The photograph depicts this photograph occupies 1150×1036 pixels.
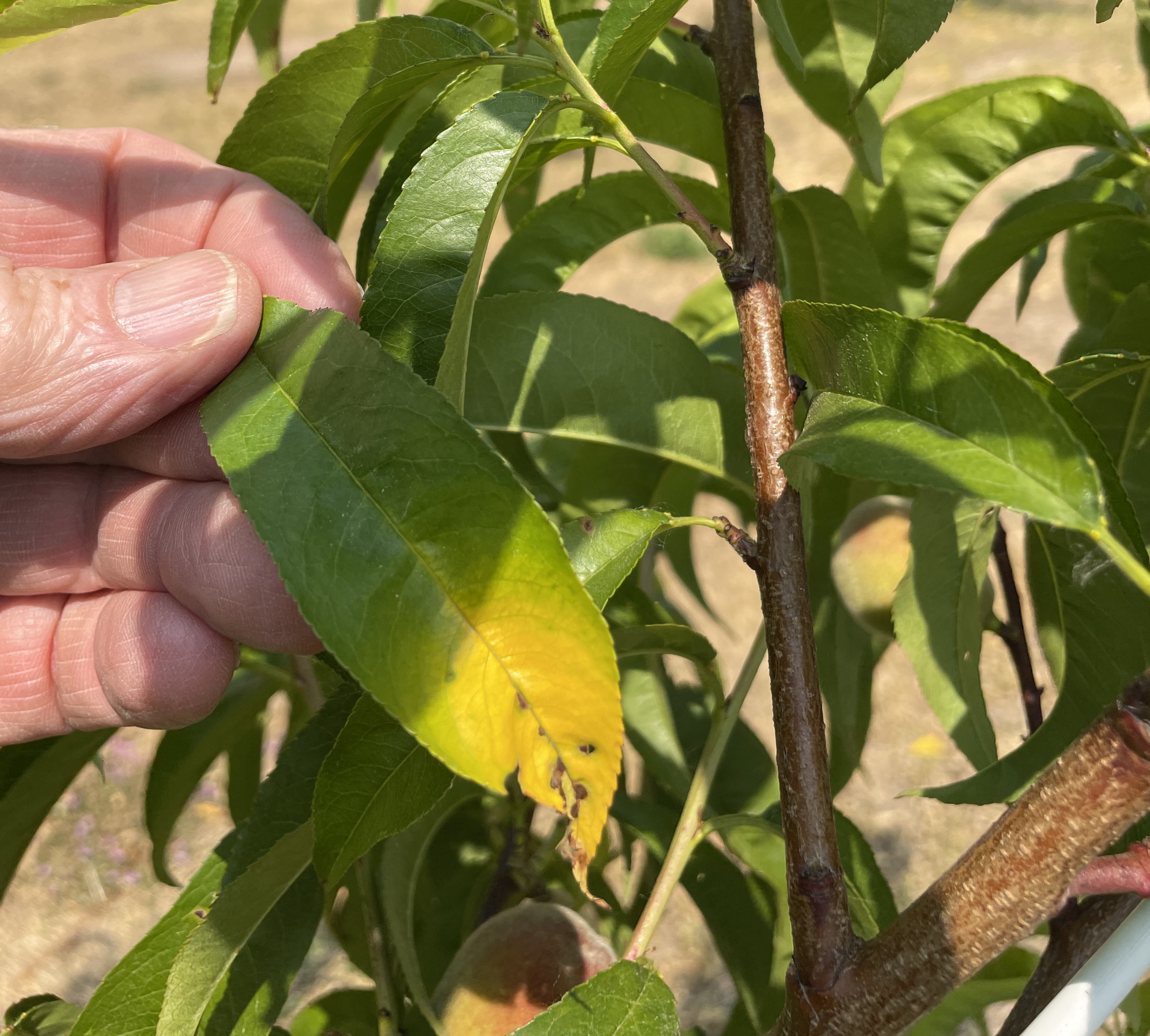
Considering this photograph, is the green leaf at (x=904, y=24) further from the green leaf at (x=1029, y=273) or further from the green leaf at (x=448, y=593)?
the green leaf at (x=1029, y=273)

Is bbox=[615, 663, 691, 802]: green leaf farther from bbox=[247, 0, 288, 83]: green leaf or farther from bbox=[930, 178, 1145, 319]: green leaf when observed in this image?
bbox=[247, 0, 288, 83]: green leaf

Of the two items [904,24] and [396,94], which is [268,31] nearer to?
[396,94]

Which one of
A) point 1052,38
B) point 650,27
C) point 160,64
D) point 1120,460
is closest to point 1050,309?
point 1052,38

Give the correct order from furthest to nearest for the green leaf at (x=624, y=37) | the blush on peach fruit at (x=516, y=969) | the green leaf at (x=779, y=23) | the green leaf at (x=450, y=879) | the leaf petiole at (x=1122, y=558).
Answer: the green leaf at (x=450, y=879) → the blush on peach fruit at (x=516, y=969) → the green leaf at (x=779, y=23) → the green leaf at (x=624, y=37) → the leaf petiole at (x=1122, y=558)

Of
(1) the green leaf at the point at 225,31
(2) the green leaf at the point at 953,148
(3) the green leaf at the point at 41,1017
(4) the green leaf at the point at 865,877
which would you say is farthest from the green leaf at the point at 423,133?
(3) the green leaf at the point at 41,1017

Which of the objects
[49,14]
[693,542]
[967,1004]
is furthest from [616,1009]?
[693,542]

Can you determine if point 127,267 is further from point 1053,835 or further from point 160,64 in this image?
point 160,64
